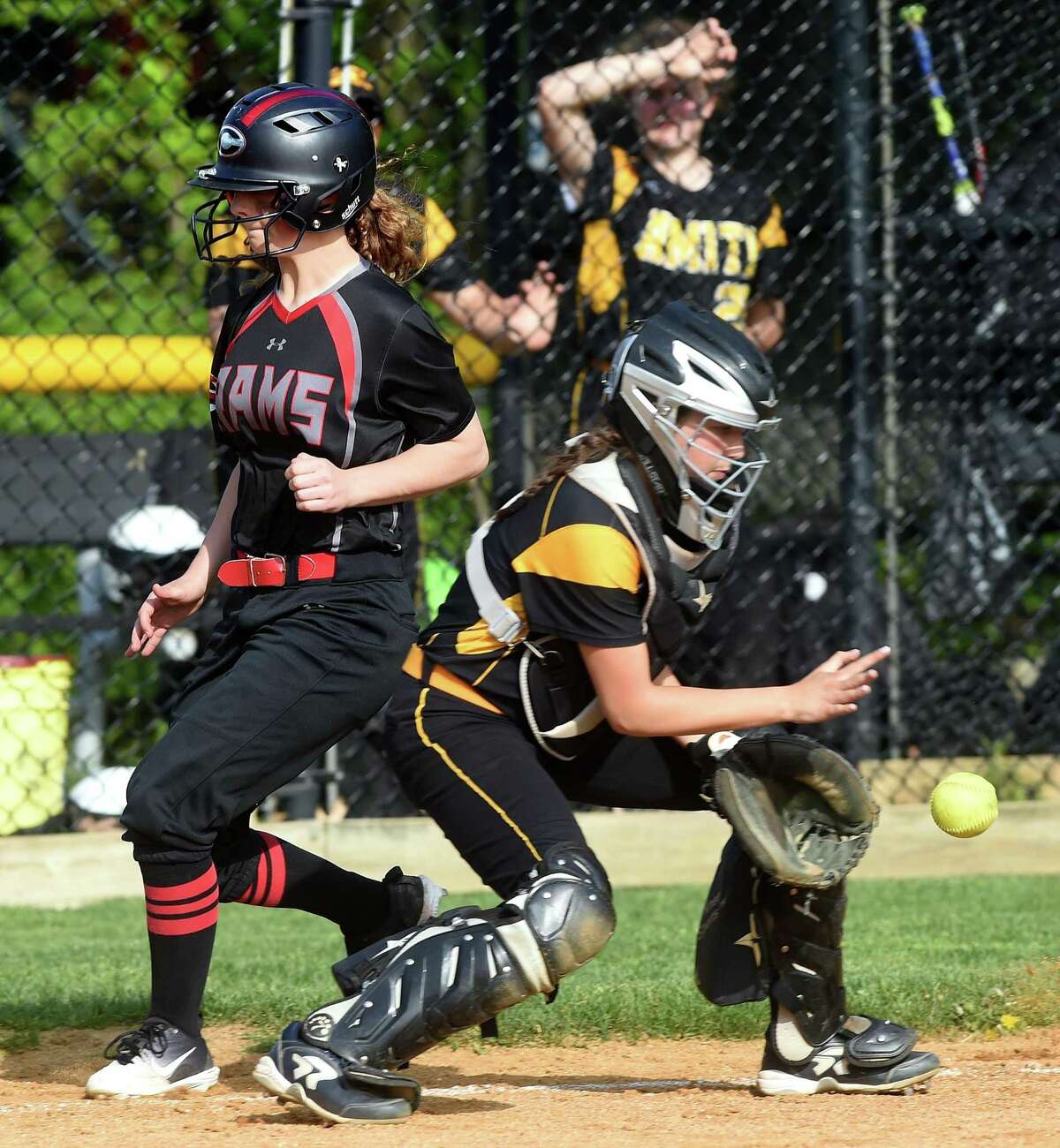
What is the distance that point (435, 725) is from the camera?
11.0ft

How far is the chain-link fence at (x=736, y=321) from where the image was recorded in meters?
6.20

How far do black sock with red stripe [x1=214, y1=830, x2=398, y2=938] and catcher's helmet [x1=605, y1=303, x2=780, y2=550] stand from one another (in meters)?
1.09

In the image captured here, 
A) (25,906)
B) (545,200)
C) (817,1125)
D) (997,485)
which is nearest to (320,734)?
(817,1125)

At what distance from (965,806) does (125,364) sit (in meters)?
4.00

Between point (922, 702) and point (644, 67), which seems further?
point (922, 702)

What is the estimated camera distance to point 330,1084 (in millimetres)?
3004

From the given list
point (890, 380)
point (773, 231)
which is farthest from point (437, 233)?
point (890, 380)

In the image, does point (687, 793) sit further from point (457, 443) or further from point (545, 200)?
point (545, 200)

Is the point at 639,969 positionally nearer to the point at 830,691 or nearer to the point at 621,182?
the point at 830,691

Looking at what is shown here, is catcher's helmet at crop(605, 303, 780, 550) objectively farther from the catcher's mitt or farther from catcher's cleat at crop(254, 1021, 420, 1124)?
catcher's cleat at crop(254, 1021, 420, 1124)

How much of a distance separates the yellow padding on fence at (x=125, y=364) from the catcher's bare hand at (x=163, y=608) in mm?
2933

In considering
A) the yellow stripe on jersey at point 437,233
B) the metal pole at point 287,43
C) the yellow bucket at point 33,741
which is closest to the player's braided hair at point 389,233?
the yellow stripe on jersey at point 437,233

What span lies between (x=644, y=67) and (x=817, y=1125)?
13.9 feet

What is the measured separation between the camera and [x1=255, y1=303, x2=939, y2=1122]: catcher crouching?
9.94ft
